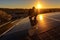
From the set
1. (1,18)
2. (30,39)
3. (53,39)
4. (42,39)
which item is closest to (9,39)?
(30,39)

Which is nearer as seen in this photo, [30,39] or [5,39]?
[30,39]

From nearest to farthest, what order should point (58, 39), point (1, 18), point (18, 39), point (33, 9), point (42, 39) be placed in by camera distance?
point (58, 39), point (42, 39), point (18, 39), point (33, 9), point (1, 18)

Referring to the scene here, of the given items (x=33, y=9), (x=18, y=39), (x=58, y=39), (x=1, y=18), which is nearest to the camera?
(x=58, y=39)

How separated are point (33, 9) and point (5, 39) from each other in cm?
1271

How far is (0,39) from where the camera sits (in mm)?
12188

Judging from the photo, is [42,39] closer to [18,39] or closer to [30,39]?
[30,39]

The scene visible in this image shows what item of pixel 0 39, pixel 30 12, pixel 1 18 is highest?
pixel 0 39

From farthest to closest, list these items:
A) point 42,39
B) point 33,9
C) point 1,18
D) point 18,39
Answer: point 1,18
point 33,9
point 18,39
point 42,39

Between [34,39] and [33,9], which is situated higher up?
→ [34,39]

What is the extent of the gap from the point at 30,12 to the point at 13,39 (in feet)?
44.0

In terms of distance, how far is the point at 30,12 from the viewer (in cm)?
2488

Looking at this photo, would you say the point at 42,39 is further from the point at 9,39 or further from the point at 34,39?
the point at 9,39

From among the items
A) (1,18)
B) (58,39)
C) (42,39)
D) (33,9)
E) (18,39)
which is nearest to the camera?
(58,39)

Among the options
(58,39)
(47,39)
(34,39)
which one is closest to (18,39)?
(34,39)
